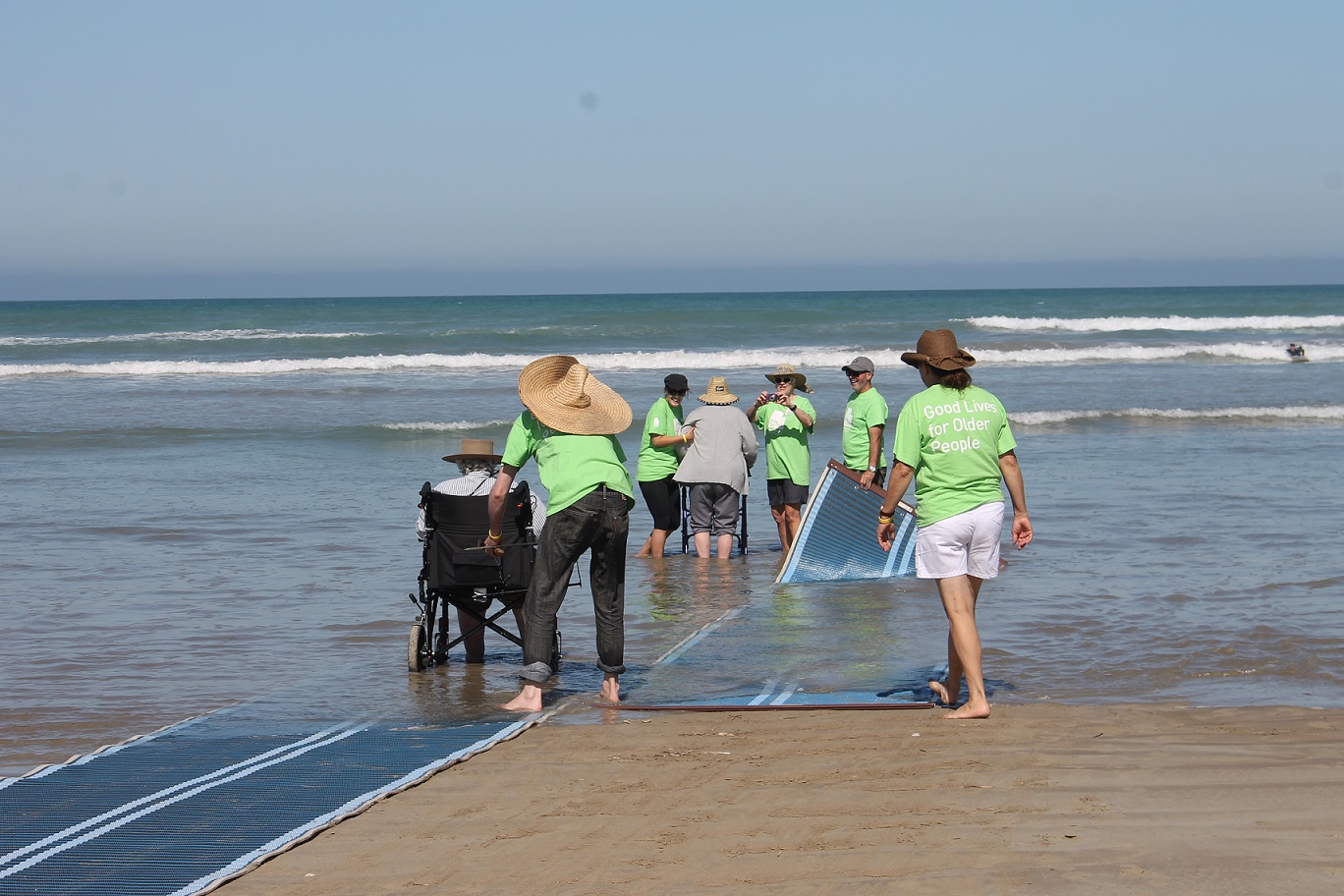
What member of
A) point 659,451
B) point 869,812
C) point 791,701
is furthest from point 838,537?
point 869,812

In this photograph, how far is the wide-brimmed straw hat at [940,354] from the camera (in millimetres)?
5395

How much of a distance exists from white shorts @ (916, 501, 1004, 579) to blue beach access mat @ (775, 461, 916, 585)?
3.81 metres

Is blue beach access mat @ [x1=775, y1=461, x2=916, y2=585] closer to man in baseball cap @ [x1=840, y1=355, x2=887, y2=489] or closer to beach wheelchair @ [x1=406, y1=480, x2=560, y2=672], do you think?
man in baseball cap @ [x1=840, y1=355, x2=887, y2=489]

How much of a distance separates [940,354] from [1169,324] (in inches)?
1851

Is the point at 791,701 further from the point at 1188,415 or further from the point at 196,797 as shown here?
the point at 1188,415

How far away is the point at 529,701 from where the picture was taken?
5883 mm

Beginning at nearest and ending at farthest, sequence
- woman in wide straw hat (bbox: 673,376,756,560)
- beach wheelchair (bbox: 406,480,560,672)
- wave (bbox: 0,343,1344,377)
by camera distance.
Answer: beach wheelchair (bbox: 406,480,560,672) < woman in wide straw hat (bbox: 673,376,756,560) < wave (bbox: 0,343,1344,377)

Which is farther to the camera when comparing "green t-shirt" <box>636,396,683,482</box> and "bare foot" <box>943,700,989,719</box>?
"green t-shirt" <box>636,396,683,482</box>

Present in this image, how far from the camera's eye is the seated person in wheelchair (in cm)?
650

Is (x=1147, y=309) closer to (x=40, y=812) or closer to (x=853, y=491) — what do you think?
(x=853, y=491)

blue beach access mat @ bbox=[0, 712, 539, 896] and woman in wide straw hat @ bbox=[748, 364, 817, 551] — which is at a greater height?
woman in wide straw hat @ bbox=[748, 364, 817, 551]

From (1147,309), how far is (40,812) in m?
64.7

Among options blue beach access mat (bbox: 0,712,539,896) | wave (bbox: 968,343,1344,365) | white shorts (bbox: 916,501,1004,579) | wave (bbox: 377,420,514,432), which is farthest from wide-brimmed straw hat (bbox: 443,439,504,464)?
wave (bbox: 968,343,1344,365)

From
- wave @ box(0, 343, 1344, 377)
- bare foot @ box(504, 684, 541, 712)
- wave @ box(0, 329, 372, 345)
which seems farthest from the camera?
wave @ box(0, 329, 372, 345)
